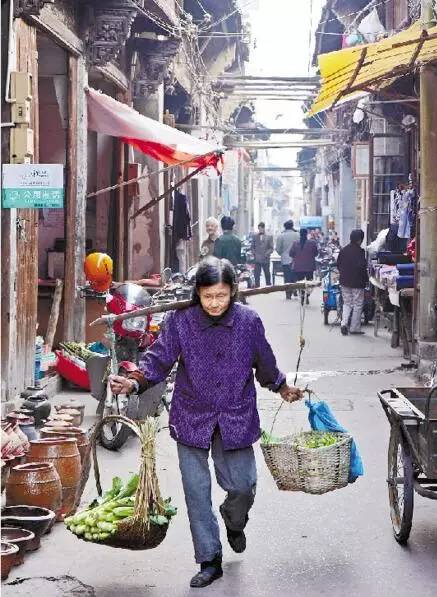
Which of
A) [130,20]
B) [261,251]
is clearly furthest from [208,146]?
[261,251]

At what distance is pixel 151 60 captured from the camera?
56.2 ft

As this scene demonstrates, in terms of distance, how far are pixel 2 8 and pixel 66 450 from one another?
4.05 metres

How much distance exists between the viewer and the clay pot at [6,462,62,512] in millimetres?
6055

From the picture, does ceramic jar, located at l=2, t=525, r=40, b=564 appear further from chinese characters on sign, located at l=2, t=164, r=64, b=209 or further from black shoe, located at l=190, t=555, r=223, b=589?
chinese characters on sign, located at l=2, t=164, r=64, b=209

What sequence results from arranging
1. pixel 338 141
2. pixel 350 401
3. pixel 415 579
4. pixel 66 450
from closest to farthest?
1. pixel 415 579
2. pixel 66 450
3. pixel 350 401
4. pixel 338 141

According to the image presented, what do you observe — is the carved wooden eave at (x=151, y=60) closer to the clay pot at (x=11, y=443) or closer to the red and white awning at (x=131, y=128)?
the red and white awning at (x=131, y=128)

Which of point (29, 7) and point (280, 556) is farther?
point (29, 7)

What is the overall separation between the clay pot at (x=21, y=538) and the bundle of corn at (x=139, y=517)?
39 cm

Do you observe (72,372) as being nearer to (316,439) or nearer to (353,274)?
(316,439)

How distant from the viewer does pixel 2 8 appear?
347 inches

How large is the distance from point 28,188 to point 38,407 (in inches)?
65.0

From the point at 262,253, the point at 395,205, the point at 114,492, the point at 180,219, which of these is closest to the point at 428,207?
the point at 395,205

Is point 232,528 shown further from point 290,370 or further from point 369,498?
point 290,370

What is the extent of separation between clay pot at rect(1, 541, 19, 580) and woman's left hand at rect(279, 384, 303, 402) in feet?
4.96
